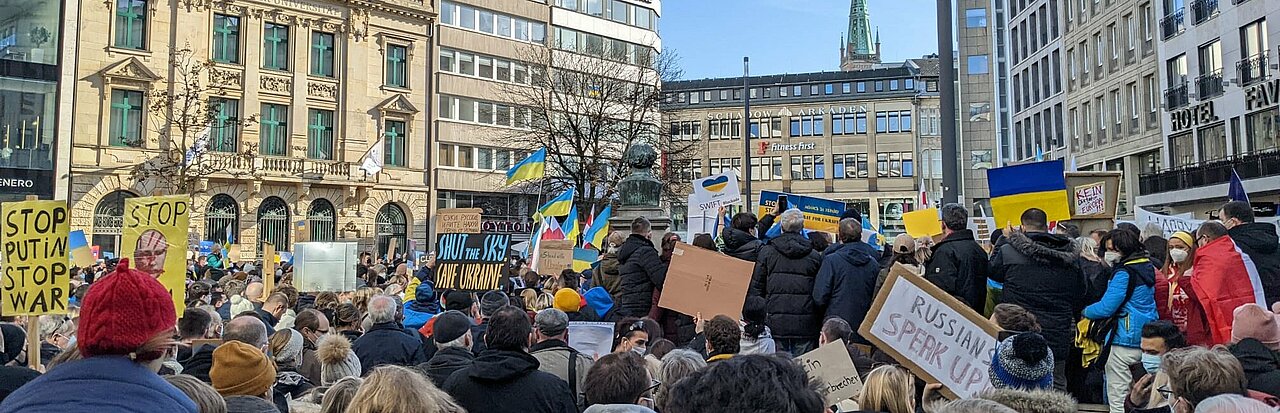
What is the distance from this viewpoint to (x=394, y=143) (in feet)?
155

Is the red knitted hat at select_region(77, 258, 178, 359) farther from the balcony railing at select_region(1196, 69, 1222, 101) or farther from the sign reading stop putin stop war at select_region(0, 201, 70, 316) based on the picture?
the balcony railing at select_region(1196, 69, 1222, 101)

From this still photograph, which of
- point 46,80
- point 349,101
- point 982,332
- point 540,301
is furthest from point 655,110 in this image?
point 982,332

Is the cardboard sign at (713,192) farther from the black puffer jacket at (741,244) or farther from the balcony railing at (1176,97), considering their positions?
the balcony railing at (1176,97)

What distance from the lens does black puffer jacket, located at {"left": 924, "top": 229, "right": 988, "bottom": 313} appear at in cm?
805

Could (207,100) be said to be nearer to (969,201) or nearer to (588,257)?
(588,257)

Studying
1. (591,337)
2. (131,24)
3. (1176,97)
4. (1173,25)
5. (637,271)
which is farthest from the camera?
(131,24)

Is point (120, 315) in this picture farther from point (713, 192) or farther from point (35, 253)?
point (713, 192)

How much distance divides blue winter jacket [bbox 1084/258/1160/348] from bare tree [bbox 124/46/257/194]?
35704 mm

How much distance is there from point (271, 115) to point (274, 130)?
0.65 meters

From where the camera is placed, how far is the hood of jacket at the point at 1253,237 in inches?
341

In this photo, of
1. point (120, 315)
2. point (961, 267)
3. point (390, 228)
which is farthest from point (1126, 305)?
point (390, 228)

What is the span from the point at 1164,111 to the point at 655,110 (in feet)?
72.2

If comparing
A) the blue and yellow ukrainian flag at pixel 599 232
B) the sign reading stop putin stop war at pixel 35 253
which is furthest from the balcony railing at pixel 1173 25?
the sign reading stop putin stop war at pixel 35 253

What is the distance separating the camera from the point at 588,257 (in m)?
16.9
